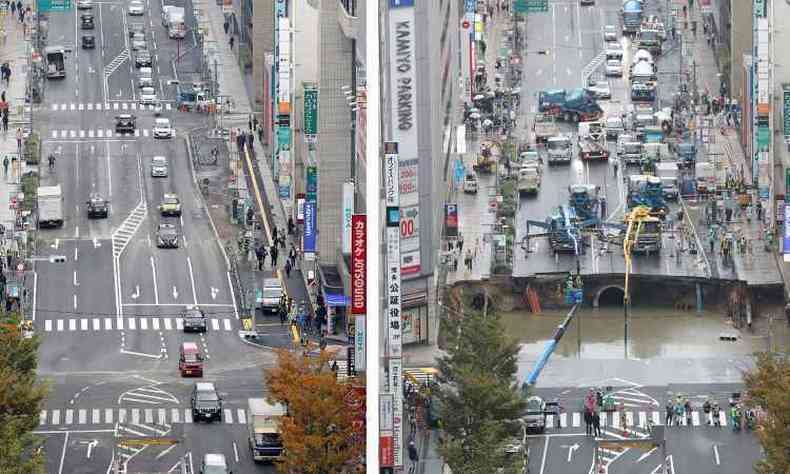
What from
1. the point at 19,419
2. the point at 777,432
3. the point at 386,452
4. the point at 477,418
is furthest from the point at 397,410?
the point at 777,432

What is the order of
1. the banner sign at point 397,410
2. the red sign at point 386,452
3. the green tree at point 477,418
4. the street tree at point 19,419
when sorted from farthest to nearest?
the red sign at point 386,452 → the banner sign at point 397,410 → the green tree at point 477,418 → the street tree at point 19,419

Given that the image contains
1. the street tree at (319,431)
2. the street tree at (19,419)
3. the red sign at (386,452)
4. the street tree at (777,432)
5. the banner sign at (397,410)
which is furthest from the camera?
the red sign at (386,452)

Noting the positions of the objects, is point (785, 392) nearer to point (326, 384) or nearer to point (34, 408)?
point (326, 384)

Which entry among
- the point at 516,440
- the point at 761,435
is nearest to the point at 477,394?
the point at 516,440

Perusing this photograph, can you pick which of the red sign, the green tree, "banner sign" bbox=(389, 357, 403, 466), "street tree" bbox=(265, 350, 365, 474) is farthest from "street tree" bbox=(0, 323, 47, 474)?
the green tree

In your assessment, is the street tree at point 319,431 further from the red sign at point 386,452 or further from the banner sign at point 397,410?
the banner sign at point 397,410

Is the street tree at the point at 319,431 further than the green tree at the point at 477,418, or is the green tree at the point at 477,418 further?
the street tree at the point at 319,431

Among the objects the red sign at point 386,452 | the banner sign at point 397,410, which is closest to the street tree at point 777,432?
the banner sign at point 397,410
